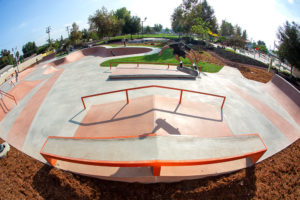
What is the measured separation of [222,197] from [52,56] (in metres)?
39.0

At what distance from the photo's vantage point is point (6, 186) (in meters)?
5.03

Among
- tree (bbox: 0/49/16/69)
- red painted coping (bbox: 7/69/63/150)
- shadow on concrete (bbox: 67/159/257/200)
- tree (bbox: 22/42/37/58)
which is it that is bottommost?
shadow on concrete (bbox: 67/159/257/200)

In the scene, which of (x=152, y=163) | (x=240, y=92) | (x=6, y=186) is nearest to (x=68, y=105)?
(x=6, y=186)

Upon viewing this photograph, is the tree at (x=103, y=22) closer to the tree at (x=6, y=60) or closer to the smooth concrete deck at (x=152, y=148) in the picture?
the tree at (x=6, y=60)

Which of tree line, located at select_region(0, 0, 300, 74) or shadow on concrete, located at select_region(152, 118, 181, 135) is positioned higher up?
tree line, located at select_region(0, 0, 300, 74)

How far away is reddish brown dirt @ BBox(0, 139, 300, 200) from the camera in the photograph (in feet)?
15.3

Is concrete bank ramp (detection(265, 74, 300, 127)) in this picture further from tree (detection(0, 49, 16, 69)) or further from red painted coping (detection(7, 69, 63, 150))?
tree (detection(0, 49, 16, 69))

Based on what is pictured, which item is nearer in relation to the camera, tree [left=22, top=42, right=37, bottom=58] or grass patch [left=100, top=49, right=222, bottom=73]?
grass patch [left=100, top=49, right=222, bottom=73]

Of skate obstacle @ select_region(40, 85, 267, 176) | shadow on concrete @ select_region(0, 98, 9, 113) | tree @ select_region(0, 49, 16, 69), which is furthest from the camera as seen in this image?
tree @ select_region(0, 49, 16, 69)

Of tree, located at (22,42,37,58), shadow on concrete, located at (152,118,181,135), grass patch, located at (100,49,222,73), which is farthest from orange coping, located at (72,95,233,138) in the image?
tree, located at (22,42,37,58)

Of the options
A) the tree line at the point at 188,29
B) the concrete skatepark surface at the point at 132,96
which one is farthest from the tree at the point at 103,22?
the concrete skatepark surface at the point at 132,96

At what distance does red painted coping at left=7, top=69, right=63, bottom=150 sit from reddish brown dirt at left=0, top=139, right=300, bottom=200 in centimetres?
233

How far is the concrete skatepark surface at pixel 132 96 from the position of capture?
7.54 metres

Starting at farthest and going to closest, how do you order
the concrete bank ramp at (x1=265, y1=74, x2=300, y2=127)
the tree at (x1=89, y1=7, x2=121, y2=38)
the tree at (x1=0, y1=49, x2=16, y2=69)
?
the tree at (x1=0, y1=49, x2=16, y2=69), the tree at (x1=89, y1=7, x2=121, y2=38), the concrete bank ramp at (x1=265, y1=74, x2=300, y2=127)
